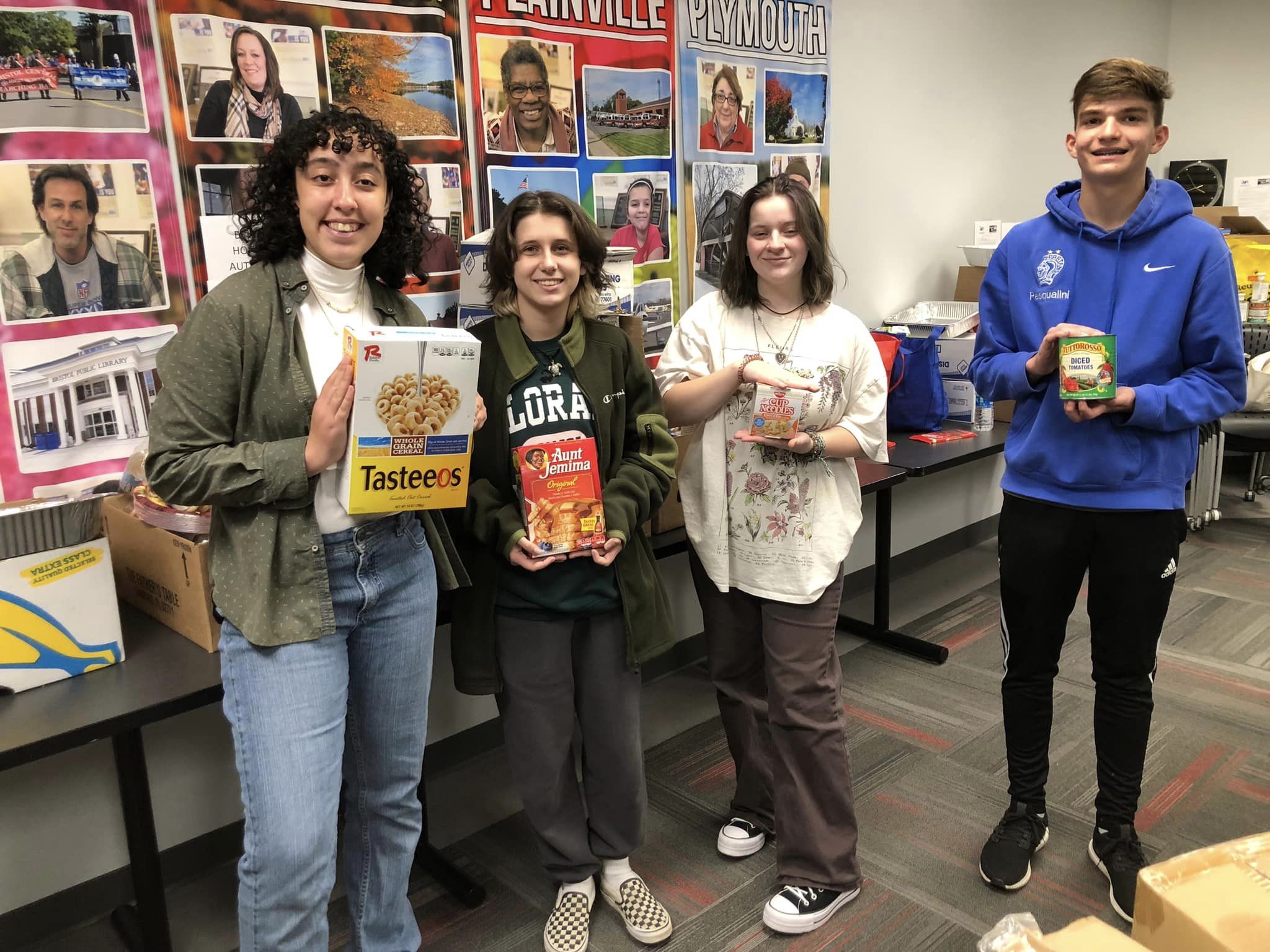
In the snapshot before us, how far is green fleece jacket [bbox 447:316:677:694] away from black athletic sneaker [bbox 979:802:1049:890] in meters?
0.89

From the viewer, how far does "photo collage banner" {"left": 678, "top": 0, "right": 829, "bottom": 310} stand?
9.62ft

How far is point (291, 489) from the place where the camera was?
1.31 metres

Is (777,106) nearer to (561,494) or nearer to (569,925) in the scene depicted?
(561,494)

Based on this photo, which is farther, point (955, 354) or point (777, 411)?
point (955, 354)

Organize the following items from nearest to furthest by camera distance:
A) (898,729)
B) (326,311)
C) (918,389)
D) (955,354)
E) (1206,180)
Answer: (326,311) < (898,729) < (918,389) < (955,354) < (1206,180)

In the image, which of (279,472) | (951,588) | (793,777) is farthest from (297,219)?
(951,588)

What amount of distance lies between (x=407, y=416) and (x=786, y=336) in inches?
34.0

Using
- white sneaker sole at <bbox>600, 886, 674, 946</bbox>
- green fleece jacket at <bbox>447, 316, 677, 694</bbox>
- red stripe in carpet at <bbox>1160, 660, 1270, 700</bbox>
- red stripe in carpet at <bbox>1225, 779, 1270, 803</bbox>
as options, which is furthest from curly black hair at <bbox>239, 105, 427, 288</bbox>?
red stripe in carpet at <bbox>1160, 660, 1270, 700</bbox>

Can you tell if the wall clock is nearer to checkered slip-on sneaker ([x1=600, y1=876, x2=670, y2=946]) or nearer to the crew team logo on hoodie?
the crew team logo on hoodie

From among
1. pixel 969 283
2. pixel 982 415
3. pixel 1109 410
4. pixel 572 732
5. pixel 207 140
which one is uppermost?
pixel 207 140

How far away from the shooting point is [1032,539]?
6.21ft

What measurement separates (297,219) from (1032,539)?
1472mm

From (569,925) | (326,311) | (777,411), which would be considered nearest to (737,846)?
(569,925)

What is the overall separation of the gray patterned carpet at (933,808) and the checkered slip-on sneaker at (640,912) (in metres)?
0.04
